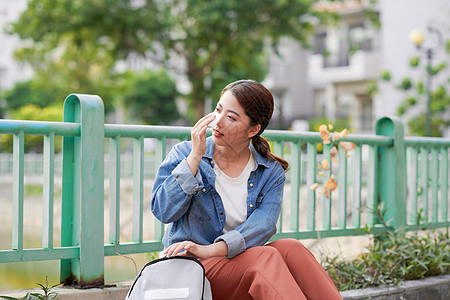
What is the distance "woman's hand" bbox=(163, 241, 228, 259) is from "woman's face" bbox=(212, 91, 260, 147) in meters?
0.44

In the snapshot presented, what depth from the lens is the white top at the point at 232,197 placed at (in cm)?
242

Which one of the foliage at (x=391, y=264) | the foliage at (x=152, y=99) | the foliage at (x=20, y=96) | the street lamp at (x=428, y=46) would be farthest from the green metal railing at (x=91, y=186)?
the foliage at (x=20, y=96)

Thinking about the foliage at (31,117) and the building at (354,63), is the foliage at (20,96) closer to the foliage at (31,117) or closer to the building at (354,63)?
the foliage at (31,117)

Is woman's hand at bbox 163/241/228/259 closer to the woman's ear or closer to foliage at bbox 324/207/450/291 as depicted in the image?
the woman's ear

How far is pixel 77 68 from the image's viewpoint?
Result: 25.3 meters

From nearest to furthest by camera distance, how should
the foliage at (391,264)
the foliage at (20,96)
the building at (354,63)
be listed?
the foliage at (391,264)
the building at (354,63)
the foliage at (20,96)

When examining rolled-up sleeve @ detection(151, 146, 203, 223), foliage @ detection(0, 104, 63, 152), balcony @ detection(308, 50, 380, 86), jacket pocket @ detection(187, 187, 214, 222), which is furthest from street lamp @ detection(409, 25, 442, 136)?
foliage @ detection(0, 104, 63, 152)

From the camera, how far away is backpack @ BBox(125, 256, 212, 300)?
6.75 ft

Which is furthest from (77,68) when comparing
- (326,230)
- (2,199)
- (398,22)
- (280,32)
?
(326,230)

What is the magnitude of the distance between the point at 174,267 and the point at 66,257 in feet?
3.02

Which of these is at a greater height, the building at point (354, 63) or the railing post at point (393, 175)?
the building at point (354, 63)

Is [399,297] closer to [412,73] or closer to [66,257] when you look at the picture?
[66,257]

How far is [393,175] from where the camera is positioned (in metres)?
4.11

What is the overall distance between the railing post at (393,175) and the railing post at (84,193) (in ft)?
7.12
